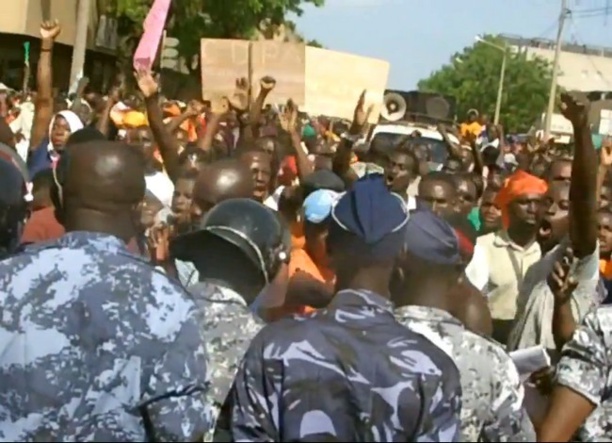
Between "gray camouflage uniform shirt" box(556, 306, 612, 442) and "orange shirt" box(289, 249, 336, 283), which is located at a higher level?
"gray camouflage uniform shirt" box(556, 306, 612, 442)

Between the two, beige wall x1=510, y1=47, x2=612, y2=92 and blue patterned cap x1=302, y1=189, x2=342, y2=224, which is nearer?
blue patterned cap x1=302, y1=189, x2=342, y2=224

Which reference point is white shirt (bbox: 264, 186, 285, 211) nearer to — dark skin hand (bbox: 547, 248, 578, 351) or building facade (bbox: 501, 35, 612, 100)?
dark skin hand (bbox: 547, 248, 578, 351)

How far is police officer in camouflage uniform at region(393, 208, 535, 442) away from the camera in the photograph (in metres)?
3.55

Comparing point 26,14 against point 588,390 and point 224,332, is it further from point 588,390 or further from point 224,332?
point 588,390

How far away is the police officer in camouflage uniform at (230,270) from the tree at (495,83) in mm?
77807

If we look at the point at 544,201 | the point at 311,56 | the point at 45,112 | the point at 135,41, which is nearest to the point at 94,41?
the point at 135,41

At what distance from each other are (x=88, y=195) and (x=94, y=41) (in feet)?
99.3

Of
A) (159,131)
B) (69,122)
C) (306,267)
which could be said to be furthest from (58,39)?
(306,267)

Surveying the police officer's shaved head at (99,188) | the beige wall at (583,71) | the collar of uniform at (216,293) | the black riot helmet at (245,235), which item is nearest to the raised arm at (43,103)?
the black riot helmet at (245,235)

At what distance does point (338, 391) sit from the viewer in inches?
130

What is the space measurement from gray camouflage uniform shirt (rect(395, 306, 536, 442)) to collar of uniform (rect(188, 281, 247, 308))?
1.59 feet

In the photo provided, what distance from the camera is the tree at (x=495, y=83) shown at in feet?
289

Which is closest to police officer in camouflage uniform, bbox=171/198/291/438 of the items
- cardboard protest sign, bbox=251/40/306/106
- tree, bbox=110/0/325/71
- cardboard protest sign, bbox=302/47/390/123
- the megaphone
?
cardboard protest sign, bbox=251/40/306/106

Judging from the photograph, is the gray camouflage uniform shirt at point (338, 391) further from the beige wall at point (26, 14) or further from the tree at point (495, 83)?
the tree at point (495, 83)
